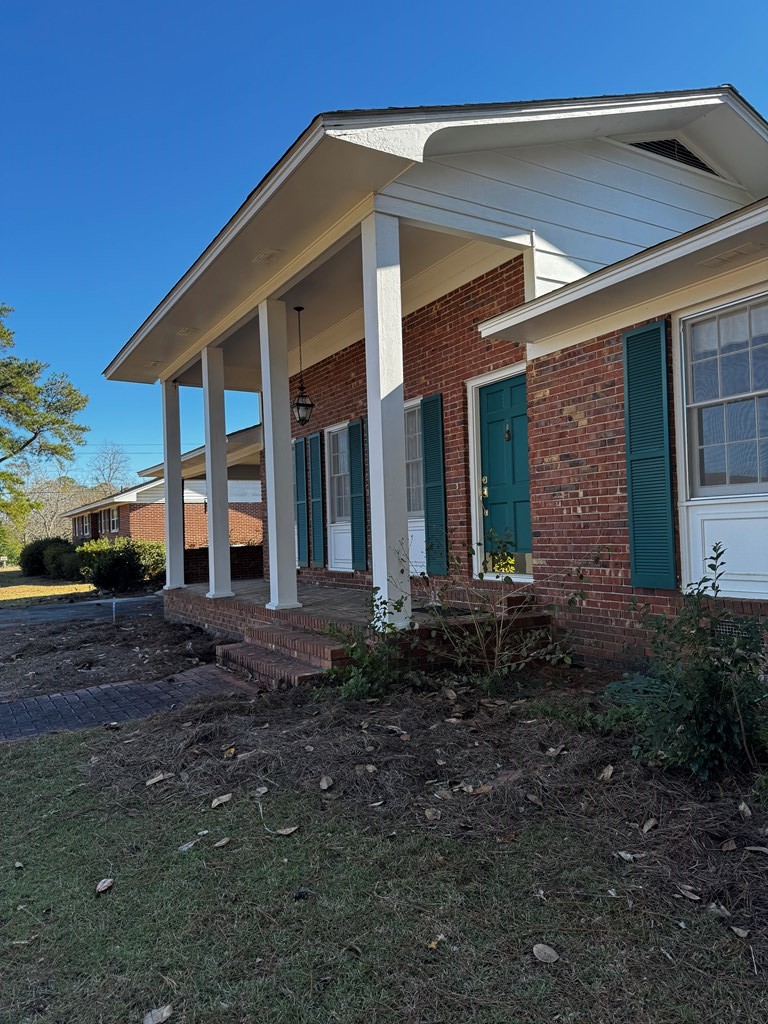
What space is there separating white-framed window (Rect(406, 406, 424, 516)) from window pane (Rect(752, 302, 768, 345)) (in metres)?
4.17

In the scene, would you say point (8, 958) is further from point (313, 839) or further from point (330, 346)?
point (330, 346)

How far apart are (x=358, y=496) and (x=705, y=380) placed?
5219 millimetres

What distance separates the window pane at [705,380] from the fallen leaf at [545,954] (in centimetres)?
412

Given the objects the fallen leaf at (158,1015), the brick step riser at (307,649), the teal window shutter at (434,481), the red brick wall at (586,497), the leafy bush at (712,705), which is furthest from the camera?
the teal window shutter at (434,481)

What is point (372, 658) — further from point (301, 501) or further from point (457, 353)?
point (301, 501)

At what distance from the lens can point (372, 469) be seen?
5473 mm

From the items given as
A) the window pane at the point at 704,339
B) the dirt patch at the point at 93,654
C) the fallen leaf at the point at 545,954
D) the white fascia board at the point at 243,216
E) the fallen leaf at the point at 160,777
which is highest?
the white fascia board at the point at 243,216

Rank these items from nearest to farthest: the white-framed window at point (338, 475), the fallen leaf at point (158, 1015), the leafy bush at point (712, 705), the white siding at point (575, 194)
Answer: the fallen leaf at point (158, 1015), the leafy bush at point (712, 705), the white siding at point (575, 194), the white-framed window at point (338, 475)

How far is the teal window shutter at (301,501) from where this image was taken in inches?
438

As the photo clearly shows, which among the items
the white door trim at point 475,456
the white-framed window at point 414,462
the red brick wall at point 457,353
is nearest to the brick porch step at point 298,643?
the red brick wall at point 457,353

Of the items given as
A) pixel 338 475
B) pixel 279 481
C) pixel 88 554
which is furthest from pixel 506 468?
pixel 88 554

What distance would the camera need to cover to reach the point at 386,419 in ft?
17.6

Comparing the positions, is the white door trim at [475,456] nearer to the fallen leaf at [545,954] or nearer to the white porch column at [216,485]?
the white porch column at [216,485]

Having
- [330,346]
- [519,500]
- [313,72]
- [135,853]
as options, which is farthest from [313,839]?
[313,72]
